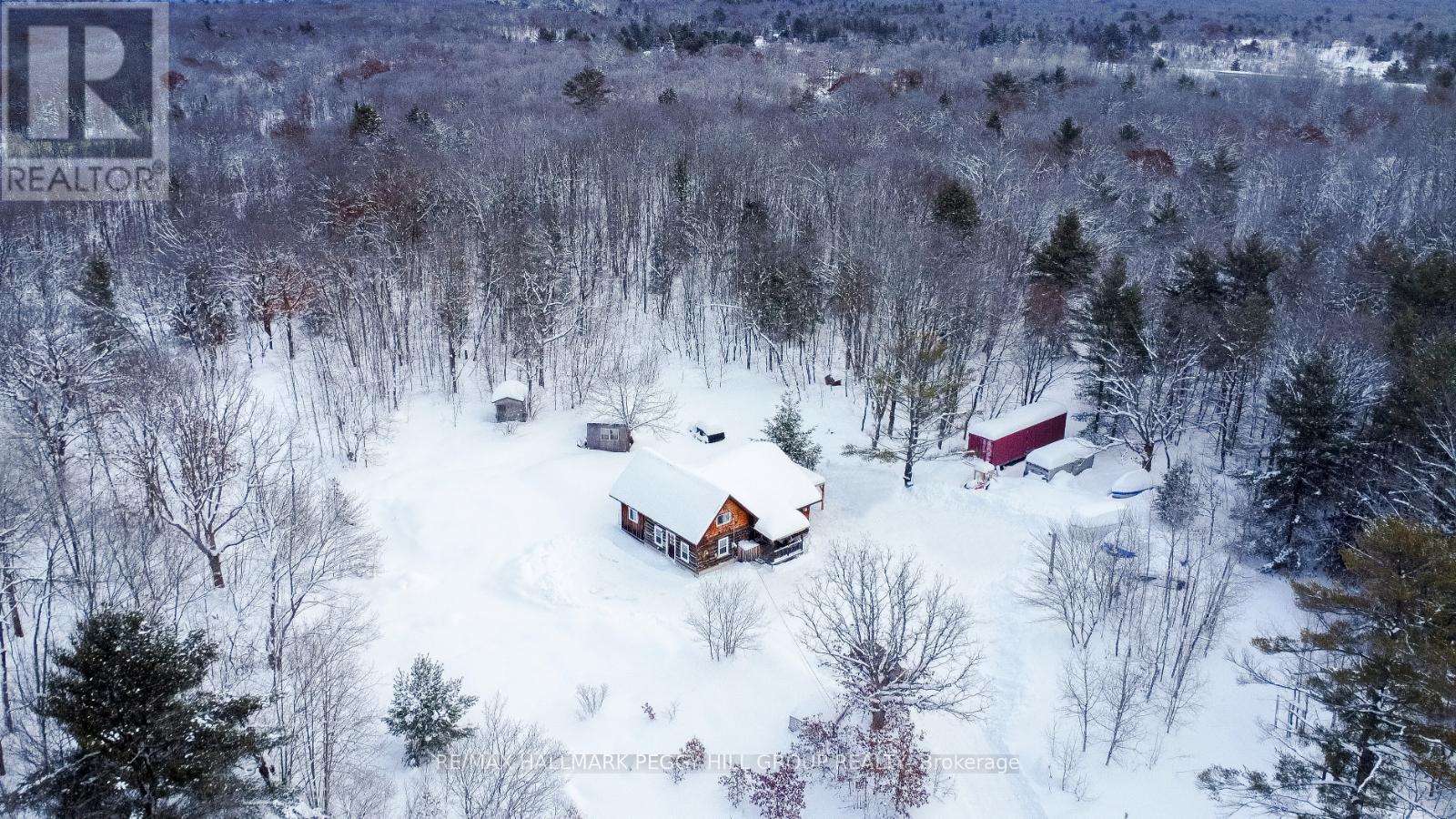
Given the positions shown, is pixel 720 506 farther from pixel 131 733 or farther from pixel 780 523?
pixel 131 733

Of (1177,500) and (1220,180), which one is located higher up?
(1220,180)

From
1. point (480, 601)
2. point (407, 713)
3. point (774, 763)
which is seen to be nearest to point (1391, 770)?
point (774, 763)

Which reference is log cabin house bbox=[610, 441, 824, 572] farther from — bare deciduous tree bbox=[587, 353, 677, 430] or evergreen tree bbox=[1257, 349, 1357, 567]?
evergreen tree bbox=[1257, 349, 1357, 567]

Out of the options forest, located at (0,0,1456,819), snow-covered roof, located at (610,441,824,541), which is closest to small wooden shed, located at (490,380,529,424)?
forest, located at (0,0,1456,819)

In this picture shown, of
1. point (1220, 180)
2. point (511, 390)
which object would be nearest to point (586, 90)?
point (511, 390)

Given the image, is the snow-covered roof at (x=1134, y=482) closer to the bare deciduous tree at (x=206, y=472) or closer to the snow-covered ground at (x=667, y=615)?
the snow-covered ground at (x=667, y=615)

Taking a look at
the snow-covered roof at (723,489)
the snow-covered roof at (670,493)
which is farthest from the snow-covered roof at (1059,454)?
the snow-covered roof at (670,493)

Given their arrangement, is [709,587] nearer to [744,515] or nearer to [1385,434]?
[744,515]
